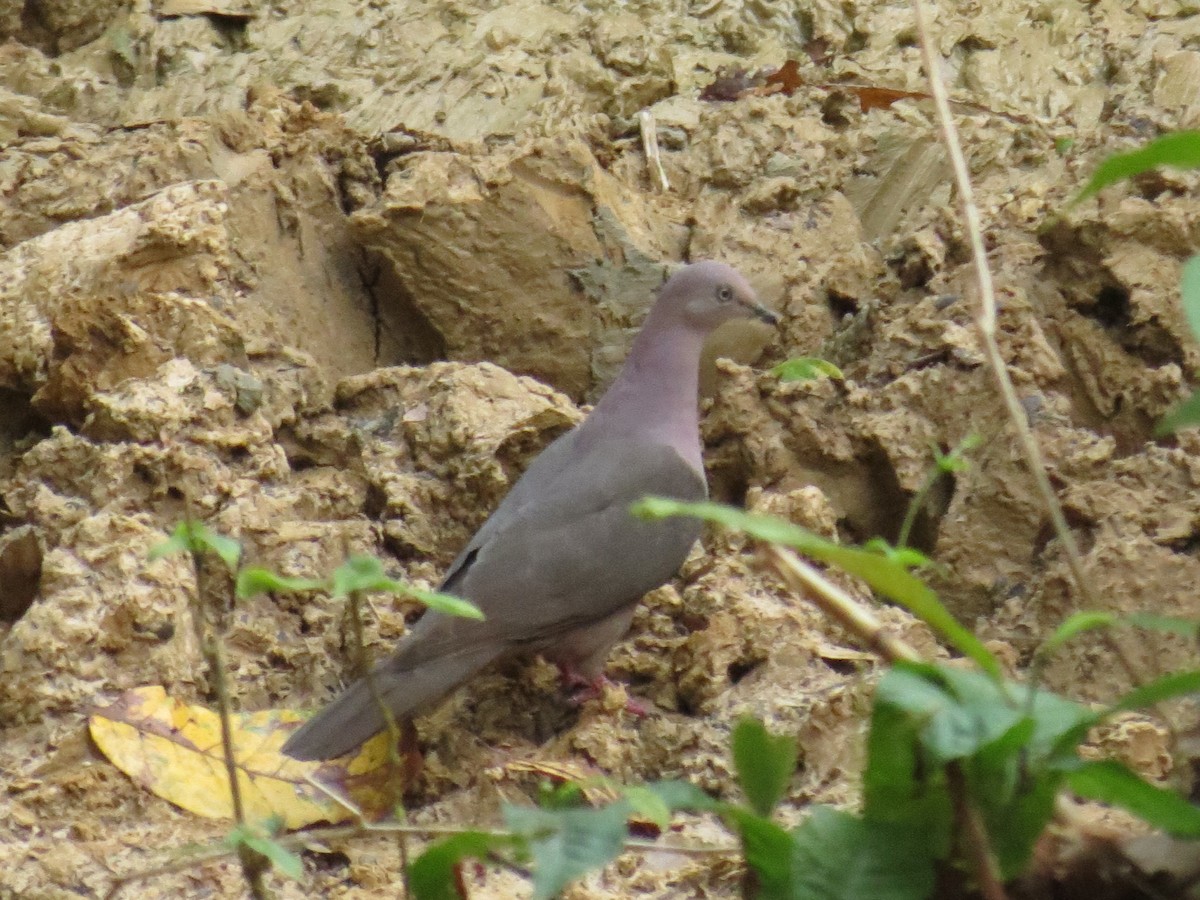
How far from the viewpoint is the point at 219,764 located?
11.7 ft

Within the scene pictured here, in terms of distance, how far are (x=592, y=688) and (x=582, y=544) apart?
374 millimetres

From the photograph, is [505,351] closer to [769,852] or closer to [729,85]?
[729,85]

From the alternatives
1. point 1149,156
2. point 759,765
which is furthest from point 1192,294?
point 759,765

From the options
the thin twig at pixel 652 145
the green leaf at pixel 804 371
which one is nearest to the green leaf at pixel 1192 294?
the green leaf at pixel 804 371

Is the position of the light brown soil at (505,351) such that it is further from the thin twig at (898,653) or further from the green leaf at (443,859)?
the thin twig at (898,653)

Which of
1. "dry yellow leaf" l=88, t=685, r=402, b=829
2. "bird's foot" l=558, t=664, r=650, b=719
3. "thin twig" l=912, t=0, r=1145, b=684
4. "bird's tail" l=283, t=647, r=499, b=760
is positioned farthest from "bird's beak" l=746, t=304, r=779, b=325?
"thin twig" l=912, t=0, r=1145, b=684

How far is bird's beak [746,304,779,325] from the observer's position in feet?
15.3

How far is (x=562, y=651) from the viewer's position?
406 centimetres

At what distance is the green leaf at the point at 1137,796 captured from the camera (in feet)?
5.89

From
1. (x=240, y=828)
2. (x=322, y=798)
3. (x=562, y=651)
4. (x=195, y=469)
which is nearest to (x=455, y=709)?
(x=562, y=651)

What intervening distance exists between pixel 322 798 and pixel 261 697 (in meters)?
0.45

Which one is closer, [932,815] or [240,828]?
[932,815]

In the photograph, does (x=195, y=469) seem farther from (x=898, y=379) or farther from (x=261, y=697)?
(x=898, y=379)

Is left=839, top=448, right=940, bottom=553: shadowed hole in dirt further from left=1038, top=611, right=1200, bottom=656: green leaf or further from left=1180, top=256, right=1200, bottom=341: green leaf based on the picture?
left=1180, top=256, right=1200, bottom=341: green leaf
